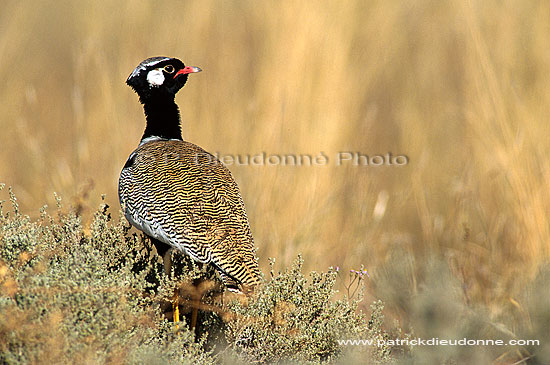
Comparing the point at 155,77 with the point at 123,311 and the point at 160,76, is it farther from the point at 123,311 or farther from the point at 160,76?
the point at 123,311

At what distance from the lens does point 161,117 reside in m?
3.75

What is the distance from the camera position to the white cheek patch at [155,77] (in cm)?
369

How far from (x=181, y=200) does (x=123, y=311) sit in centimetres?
71

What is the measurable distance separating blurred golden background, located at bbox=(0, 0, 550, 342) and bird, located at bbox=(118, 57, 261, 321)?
80cm

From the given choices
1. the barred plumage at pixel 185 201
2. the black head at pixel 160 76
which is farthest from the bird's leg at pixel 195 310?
the black head at pixel 160 76

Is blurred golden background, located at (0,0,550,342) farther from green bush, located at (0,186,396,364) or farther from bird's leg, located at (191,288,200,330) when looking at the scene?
bird's leg, located at (191,288,200,330)

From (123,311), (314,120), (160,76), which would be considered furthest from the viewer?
(314,120)

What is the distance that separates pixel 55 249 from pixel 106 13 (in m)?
2.36

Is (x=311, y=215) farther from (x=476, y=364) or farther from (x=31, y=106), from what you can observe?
(x=31, y=106)

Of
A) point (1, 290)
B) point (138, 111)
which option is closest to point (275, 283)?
point (1, 290)

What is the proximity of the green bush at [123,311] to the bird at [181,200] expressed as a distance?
5.7 inches

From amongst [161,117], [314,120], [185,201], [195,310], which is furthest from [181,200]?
[314,120]

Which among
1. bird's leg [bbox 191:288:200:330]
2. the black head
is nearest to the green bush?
bird's leg [bbox 191:288:200:330]

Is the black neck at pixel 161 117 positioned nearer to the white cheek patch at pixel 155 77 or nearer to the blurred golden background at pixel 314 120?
the white cheek patch at pixel 155 77
